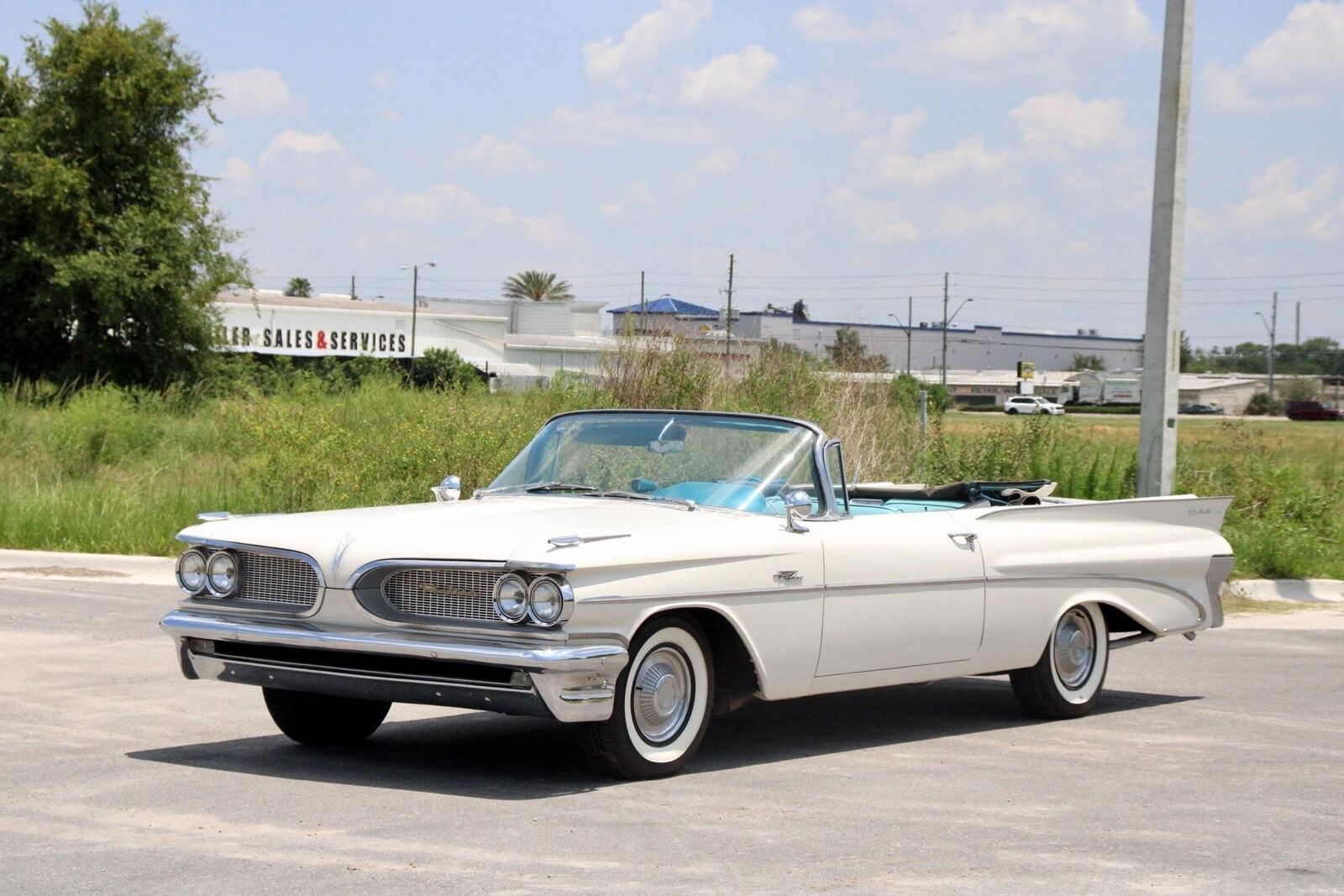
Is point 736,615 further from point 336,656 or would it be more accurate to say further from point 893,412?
point 893,412

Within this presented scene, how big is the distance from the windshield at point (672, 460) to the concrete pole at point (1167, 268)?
7593 millimetres

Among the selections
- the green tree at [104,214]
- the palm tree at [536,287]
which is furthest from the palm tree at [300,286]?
the green tree at [104,214]

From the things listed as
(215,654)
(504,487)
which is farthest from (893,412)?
(215,654)

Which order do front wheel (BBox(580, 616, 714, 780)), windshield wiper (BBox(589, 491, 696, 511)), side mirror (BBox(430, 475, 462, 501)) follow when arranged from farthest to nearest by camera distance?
1. side mirror (BBox(430, 475, 462, 501))
2. windshield wiper (BBox(589, 491, 696, 511))
3. front wheel (BBox(580, 616, 714, 780))

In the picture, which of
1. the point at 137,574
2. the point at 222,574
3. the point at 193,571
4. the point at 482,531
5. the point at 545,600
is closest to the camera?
the point at 545,600

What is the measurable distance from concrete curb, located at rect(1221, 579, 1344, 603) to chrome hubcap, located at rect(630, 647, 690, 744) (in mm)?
8991

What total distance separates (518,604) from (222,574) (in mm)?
1442

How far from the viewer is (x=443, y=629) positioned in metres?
6.08

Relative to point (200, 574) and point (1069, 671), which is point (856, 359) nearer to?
point (1069, 671)

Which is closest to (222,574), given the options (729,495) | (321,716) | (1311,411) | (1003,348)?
(321,716)

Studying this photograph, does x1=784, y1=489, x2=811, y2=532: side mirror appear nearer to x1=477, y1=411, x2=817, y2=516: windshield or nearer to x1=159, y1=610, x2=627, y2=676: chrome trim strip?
x1=477, y1=411, x2=817, y2=516: windshield

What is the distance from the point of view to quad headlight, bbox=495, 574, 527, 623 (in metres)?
5.95

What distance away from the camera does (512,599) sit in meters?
5.97

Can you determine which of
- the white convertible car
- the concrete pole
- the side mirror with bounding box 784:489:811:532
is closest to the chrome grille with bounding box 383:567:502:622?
the white convertible car
